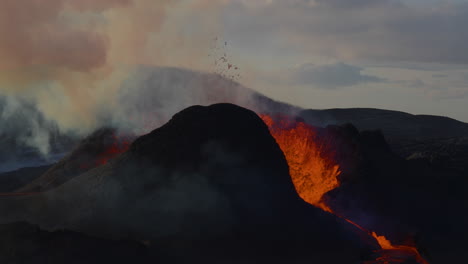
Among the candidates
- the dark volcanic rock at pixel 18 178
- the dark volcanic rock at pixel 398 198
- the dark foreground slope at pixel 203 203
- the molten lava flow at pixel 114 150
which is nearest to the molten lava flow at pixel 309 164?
the dark volcanic rock at pixel 398 198

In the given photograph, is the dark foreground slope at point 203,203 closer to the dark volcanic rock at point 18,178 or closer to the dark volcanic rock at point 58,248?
the dark volcanic rock at point 58,248

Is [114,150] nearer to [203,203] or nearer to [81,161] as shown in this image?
[81,161]

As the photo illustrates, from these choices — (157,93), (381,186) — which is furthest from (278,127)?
(157,93)

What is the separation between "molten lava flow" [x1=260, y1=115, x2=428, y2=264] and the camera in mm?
32494

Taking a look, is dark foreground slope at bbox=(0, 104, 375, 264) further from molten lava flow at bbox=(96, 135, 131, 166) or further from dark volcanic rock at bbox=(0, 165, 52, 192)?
dark volcanic rock at bbox=(0, 165, 52, 192)

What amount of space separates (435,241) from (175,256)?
17414 mm

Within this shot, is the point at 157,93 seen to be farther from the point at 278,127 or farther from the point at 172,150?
the point at 172,150

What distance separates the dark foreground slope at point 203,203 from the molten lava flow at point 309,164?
2.64 m

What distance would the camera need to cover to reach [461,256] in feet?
107

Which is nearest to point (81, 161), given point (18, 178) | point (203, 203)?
point (203, 203)

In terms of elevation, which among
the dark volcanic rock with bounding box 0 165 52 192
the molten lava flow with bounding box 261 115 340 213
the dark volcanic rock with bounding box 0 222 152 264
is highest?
the molten lava flow with bounding box 261 115 340 213

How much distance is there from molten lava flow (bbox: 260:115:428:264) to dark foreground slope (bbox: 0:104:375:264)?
2.64 meters

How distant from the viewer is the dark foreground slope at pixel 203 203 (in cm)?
2570

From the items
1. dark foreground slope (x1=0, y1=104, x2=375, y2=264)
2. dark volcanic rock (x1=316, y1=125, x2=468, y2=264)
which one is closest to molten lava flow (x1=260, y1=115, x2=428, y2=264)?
dark volcanic rock (x1=316, y1=125, x2=468, y2=264)
